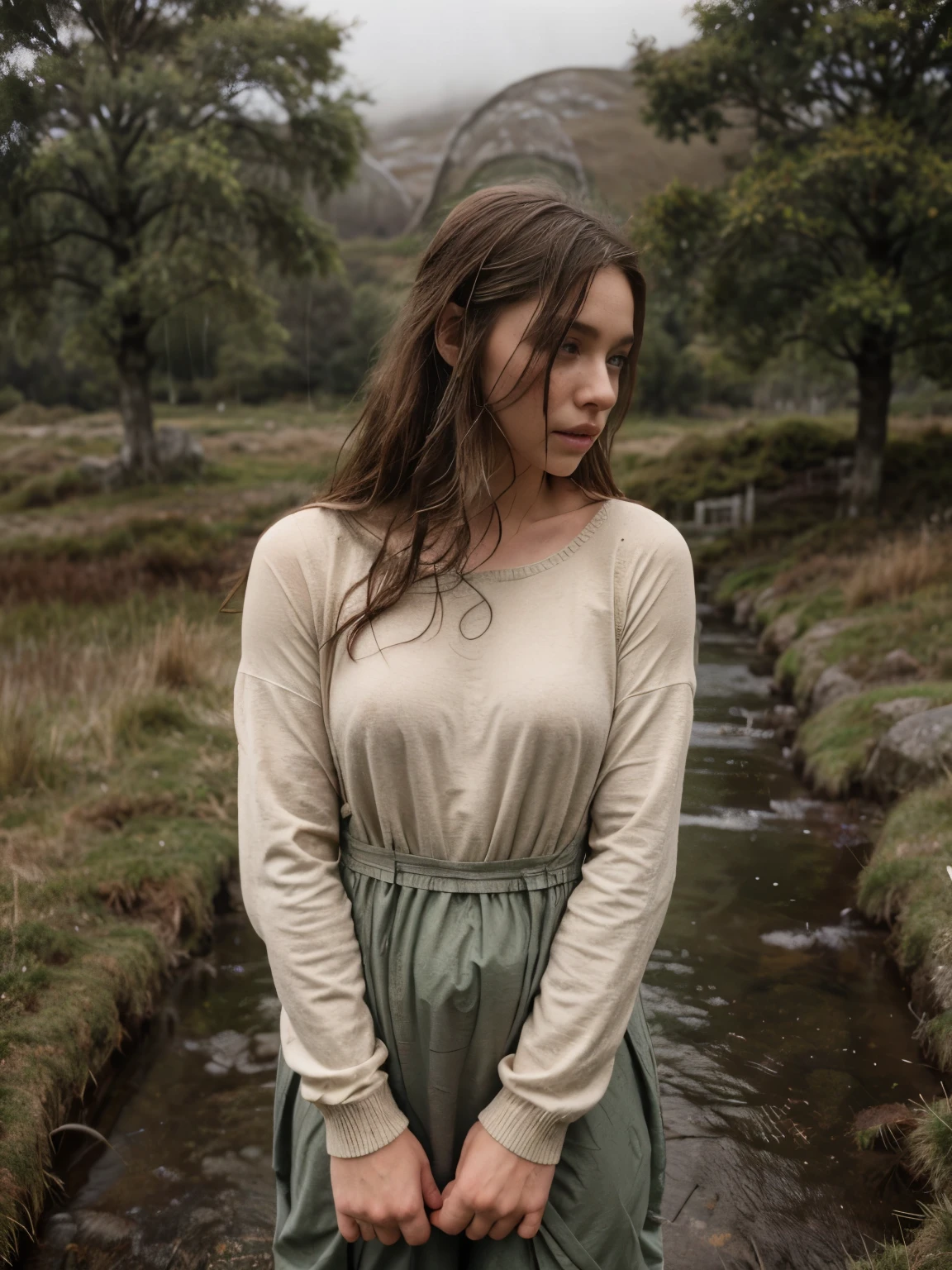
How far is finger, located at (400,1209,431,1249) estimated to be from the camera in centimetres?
126

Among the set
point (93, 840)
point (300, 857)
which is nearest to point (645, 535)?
point (300, 857)

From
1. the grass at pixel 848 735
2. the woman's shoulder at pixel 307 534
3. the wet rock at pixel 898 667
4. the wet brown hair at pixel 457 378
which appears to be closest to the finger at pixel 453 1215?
the wet brown hair at pixel 457 378

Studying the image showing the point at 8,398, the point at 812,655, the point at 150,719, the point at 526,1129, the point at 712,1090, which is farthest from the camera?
the point at 8,398

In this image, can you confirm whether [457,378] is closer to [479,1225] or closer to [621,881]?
[621,881]

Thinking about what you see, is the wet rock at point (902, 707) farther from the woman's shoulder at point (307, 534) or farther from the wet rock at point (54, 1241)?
the woman's shoulder at point (307, 534)

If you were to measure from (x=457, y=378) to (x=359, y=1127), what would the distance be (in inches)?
37.3

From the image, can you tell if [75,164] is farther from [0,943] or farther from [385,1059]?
[385,1059]

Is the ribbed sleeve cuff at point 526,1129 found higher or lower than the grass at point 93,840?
higher

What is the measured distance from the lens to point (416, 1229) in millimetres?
1266

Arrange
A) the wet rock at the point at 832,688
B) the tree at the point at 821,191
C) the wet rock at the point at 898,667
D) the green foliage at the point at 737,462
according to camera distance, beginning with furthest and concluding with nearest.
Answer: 1. the green foliage at the point at 737,462
2. the tree at the point at 821,191
3. the wet rock at the point at 832,688
4. the wet rock at the point at 898,667

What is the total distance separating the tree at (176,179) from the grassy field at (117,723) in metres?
2.21

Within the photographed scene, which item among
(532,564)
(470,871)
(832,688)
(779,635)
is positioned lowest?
(779,635)

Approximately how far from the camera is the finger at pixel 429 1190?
1302mm

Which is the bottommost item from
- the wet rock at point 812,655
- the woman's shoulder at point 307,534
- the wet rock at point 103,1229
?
the wet rock at point 812,655
